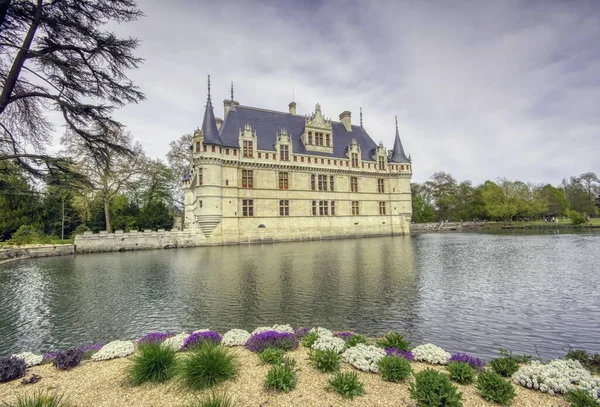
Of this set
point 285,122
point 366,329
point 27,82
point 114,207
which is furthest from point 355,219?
point 27,82

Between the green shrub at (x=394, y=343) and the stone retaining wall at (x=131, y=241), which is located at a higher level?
the stone retaining wall at (x=131, y=241)

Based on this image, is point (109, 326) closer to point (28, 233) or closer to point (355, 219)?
point (28, 233)

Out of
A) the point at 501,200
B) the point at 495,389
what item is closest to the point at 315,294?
the point at 495,389

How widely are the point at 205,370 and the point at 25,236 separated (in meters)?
34.1

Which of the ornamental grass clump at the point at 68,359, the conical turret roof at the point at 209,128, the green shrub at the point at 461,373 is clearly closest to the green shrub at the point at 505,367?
the green shrub at the point at 461,373

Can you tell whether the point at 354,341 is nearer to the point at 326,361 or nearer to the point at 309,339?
the point at 309,339

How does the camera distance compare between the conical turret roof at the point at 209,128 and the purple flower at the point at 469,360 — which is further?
the conical turret roof at the point at 209,128

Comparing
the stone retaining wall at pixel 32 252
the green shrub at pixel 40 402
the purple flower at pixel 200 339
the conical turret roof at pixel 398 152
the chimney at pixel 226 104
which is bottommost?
the purple flower at pixel 200 339

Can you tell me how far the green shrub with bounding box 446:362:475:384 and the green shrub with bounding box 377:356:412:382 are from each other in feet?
1.98

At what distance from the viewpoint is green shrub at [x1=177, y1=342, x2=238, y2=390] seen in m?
→ 4.21

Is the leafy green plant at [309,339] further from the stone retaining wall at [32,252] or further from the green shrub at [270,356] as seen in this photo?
the stone retaining wall at [32,252]

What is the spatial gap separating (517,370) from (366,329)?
3.16 metres

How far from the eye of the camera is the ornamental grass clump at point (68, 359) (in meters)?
5.01

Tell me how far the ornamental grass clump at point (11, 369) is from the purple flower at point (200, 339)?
7.65 ft
